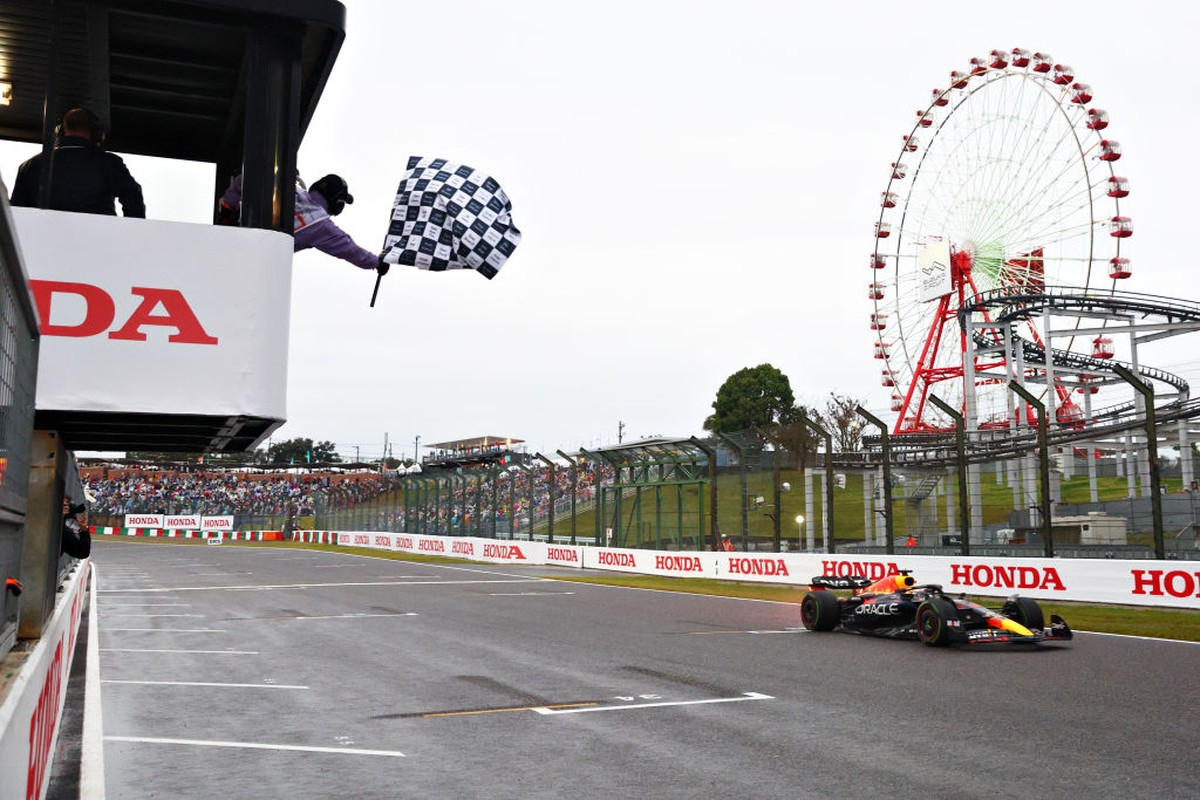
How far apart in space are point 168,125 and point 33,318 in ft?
7.79

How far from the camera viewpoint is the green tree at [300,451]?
12005 cm

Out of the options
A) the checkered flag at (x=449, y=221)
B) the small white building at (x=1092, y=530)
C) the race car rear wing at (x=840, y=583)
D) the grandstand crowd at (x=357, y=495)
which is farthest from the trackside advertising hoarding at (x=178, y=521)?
the checkered flag at (x=449, y=221)

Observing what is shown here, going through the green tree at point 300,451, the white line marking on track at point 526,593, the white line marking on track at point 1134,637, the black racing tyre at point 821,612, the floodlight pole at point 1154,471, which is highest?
the green tree at point 300,451

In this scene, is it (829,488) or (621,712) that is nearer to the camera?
(621,712)

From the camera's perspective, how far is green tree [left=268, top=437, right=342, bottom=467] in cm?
12005

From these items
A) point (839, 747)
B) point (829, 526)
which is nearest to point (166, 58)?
point (839, 747)

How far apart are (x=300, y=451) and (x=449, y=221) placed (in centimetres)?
13023

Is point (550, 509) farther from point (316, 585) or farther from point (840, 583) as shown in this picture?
point (840, 583)

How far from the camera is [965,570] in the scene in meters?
18.1

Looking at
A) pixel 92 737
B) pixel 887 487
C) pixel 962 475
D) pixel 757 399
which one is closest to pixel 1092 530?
pixel 962 475

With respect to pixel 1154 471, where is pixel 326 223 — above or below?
above

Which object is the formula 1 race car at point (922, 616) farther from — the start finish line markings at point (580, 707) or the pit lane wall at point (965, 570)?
the start finish line markings at point (580, 707)

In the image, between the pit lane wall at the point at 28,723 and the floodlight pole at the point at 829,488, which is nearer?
the pit lane wall at the point at 28,723

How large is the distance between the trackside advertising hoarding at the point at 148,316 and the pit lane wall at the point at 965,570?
13720mm
